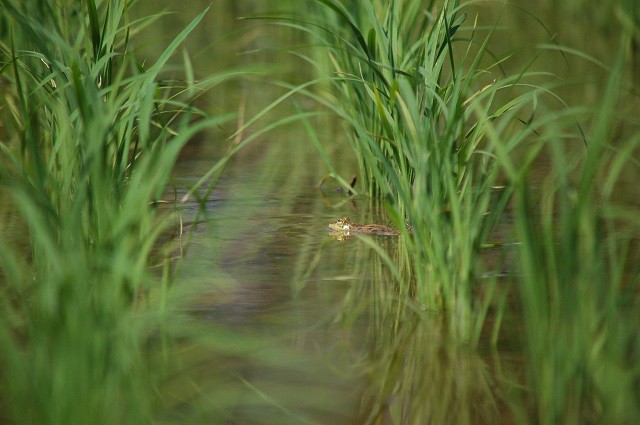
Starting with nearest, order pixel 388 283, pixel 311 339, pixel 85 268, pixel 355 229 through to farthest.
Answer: pixel 85 268 → pixel 311 339 → pixel 388 283 → pixel 355 229

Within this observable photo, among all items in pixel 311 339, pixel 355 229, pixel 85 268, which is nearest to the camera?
pixel 85 268

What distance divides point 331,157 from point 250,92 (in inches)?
56.7

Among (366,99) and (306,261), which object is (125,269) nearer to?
(306,261)

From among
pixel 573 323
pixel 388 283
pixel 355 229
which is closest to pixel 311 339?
pixel 388 283

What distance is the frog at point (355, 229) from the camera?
2680mm

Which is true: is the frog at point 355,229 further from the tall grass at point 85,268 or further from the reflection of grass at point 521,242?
the tall grass at point 85,268

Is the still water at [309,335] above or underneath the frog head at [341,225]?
underneath

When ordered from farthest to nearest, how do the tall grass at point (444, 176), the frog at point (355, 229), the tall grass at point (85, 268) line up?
the frog at point (355, 229) < the tall grass at point (444, 176) < the tall grass at point (85, 268)

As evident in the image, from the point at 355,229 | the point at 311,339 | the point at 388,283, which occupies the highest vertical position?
the point at 355,229

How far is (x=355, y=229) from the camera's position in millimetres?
2680

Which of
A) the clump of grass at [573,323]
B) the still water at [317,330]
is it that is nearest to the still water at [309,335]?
the still water at [317,330]

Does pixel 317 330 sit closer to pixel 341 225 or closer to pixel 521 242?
pixel 521 242

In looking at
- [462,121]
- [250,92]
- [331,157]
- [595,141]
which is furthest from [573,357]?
[250,92]

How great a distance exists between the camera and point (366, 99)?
3.01m
